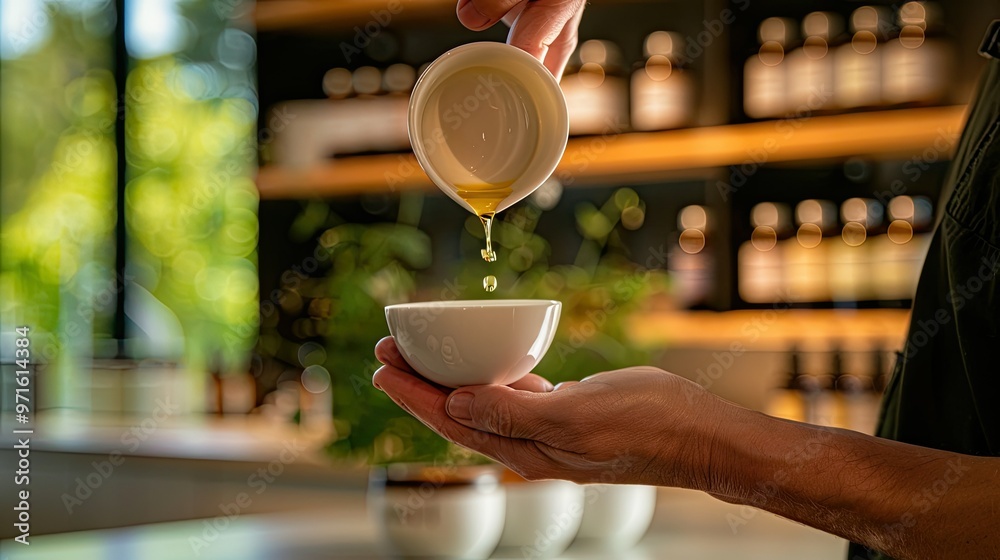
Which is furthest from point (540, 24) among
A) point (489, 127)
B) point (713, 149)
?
point (713, 149)

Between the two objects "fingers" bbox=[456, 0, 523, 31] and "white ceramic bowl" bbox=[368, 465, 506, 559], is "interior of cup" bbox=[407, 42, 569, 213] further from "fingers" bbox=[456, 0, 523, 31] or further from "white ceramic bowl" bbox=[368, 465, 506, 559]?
"white ceramic bowl" bbox=[368, 465, 506, 559]

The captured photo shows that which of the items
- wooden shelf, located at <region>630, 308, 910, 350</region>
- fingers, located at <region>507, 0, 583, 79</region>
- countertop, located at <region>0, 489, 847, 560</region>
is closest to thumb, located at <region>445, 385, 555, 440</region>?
fingers, located at <region>507, 0, 583, 79</region>

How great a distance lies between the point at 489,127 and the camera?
108 centimetres

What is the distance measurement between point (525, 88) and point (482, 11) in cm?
12

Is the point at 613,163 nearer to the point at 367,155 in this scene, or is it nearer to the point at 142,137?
the point at 367,155

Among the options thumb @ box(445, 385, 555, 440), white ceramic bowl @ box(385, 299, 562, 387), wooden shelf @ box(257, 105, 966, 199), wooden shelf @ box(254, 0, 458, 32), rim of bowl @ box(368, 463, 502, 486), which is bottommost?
rim of bowl @ box(368, 463, 502, 486)

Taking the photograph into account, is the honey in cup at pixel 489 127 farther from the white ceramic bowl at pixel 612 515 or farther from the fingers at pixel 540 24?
the white ceramic bowl at pixel 612 515

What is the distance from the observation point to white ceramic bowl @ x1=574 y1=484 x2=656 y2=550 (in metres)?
1.52

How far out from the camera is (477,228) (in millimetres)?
2650

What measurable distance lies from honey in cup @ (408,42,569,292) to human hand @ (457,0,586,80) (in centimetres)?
8

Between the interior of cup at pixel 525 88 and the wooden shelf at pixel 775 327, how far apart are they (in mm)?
955

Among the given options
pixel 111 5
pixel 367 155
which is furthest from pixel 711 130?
pixel 111 5

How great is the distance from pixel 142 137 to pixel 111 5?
1.58 feet

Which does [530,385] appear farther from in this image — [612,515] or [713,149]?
[713,149]
